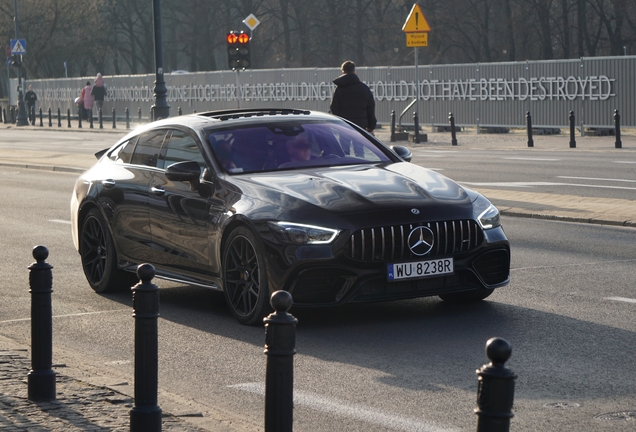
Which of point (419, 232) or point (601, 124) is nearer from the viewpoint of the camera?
point (419, 232)

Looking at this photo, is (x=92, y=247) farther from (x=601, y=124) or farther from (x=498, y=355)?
(x=601, y=124)

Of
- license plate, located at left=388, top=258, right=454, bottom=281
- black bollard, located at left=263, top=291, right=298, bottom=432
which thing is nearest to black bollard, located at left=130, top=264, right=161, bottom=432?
black bollard, located at left=263, top=291, right=298, bottom=432

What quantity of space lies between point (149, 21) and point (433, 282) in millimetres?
82946

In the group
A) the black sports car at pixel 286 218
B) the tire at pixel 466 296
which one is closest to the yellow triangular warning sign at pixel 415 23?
the black sports car at pixel 286 218

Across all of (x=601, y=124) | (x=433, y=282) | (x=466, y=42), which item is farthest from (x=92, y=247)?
(x=466, y=42)

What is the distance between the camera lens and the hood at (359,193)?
8406 mm

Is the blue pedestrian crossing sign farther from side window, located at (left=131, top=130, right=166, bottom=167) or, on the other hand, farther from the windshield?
the windshield

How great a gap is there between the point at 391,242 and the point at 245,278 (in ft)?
3.56

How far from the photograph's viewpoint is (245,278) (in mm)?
8703

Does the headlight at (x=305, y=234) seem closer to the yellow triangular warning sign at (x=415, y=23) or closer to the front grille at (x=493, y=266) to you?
the front grille at (x=493, y=266)

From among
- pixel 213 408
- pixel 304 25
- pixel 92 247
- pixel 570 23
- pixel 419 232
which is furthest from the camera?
pixel 304 25

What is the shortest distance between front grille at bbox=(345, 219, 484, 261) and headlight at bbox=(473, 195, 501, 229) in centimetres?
27

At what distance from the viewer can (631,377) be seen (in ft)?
22.1

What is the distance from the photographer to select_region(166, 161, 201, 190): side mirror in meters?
9.30
